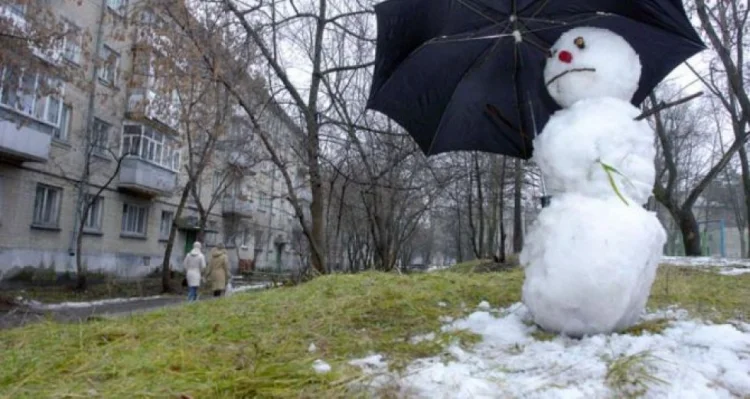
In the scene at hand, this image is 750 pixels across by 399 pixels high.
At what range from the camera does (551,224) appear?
9.99 feet

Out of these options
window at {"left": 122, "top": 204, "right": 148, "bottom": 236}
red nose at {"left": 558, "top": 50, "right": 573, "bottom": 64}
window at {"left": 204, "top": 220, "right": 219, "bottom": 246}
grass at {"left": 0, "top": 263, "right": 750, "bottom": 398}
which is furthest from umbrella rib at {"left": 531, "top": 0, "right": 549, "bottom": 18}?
window at {"left": 204, "top": 220, "right": 219, "bottom": 246}

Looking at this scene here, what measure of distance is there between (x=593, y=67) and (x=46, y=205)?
18.8 m

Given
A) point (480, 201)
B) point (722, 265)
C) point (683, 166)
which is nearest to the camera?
point (722, 265)

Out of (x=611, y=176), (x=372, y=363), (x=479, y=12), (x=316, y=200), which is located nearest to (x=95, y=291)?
(x=316, y=200)

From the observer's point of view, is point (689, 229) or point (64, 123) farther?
point (64, 123)

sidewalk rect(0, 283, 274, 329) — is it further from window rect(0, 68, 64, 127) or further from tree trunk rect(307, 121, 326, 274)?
window rect(0, 68, 64, 127)

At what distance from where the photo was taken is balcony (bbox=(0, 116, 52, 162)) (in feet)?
48.4

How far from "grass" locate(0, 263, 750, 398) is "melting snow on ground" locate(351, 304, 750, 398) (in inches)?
2.2

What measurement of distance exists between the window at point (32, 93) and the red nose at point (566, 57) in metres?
10.1

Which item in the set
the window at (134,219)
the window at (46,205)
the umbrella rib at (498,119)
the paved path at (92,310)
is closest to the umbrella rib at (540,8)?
the umbrella rib at (498,119)

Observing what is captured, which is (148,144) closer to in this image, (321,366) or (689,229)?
(689,229)

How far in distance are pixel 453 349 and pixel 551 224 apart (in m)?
0.90

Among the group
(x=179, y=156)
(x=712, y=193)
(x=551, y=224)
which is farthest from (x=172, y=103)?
(x=712, y=193)

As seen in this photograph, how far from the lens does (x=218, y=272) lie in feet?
41.9
